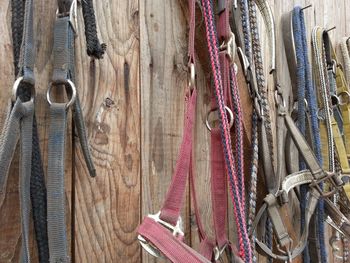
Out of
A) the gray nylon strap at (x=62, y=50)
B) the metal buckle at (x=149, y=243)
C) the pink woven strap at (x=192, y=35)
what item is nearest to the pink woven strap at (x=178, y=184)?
the metal buckle at (x=149, y=243)

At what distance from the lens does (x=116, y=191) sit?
2.08ft

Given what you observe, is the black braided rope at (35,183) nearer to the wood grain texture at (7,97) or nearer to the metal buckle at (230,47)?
the wood grain texture at (7,97)

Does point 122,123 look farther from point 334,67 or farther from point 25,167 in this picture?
point 334,67

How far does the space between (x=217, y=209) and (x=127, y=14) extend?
42cm

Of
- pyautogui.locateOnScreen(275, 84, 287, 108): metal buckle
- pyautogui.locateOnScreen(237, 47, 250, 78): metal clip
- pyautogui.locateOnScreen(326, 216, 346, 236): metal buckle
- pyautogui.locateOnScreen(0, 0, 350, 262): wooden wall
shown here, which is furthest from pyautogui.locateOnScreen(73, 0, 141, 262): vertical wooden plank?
pyautogui.locateOnScreen(326, 216, 346, 236): metal buckle

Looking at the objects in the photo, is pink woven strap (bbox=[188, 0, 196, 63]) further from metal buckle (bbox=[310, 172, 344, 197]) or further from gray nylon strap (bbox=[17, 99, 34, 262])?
metal buckle (bbox=[310, 172, 344, 197])

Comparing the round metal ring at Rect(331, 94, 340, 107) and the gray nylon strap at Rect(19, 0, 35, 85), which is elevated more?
the round metal ring at Rect(331, 94, 340, 107)

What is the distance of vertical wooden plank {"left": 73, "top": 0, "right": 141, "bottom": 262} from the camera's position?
0.60 metres

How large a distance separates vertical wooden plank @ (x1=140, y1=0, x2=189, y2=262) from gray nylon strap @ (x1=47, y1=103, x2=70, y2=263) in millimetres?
220

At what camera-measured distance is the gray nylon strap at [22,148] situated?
0.43 m

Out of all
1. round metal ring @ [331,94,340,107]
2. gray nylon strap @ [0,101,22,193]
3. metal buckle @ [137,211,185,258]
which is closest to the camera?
gray nylon strap @ [0,101,22,193]

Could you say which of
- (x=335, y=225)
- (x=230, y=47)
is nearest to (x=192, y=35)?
(x=230, y=47)

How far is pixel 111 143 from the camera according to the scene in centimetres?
63

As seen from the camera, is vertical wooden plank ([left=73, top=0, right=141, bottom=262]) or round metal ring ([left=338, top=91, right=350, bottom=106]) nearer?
vertical wooden plank ([left=73, top=0, right=141, bottom=262])
